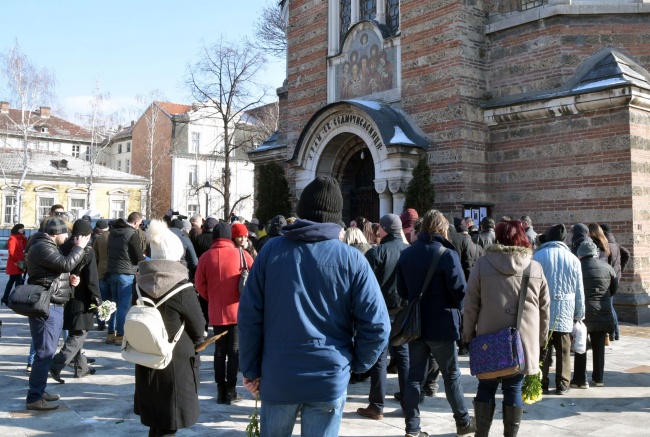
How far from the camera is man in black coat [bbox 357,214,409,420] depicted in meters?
5.71

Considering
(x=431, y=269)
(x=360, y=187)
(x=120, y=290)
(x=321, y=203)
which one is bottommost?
(x=120, y=290)

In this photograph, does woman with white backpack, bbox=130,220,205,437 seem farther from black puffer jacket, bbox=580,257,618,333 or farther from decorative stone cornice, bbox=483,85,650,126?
decorative stone cornice, bbox=483,85,650,126

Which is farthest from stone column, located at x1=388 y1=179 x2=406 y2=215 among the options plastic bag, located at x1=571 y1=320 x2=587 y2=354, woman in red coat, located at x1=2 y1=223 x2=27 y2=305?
woman in red coat, located at x1=2 y1=223 x2=27 y2=305

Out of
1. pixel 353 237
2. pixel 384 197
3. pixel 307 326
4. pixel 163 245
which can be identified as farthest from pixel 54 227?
pixel 384 197

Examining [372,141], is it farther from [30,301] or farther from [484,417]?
[484,417]

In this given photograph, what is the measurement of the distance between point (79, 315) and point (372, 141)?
8232 mm

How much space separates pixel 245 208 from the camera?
5150 centimetres

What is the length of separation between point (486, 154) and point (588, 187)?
2.39 m

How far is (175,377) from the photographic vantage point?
402 centimetres

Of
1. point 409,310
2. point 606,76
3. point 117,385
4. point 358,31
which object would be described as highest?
point 358,31

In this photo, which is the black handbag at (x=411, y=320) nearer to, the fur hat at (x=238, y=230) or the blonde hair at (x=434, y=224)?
the blonde hair at (x=434, y=224)

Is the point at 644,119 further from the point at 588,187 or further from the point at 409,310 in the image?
the point at 409,310

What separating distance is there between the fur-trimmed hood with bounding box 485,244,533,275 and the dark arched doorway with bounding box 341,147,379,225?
10399 mm

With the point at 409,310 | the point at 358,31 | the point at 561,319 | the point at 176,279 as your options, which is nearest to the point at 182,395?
the point at 176,279
